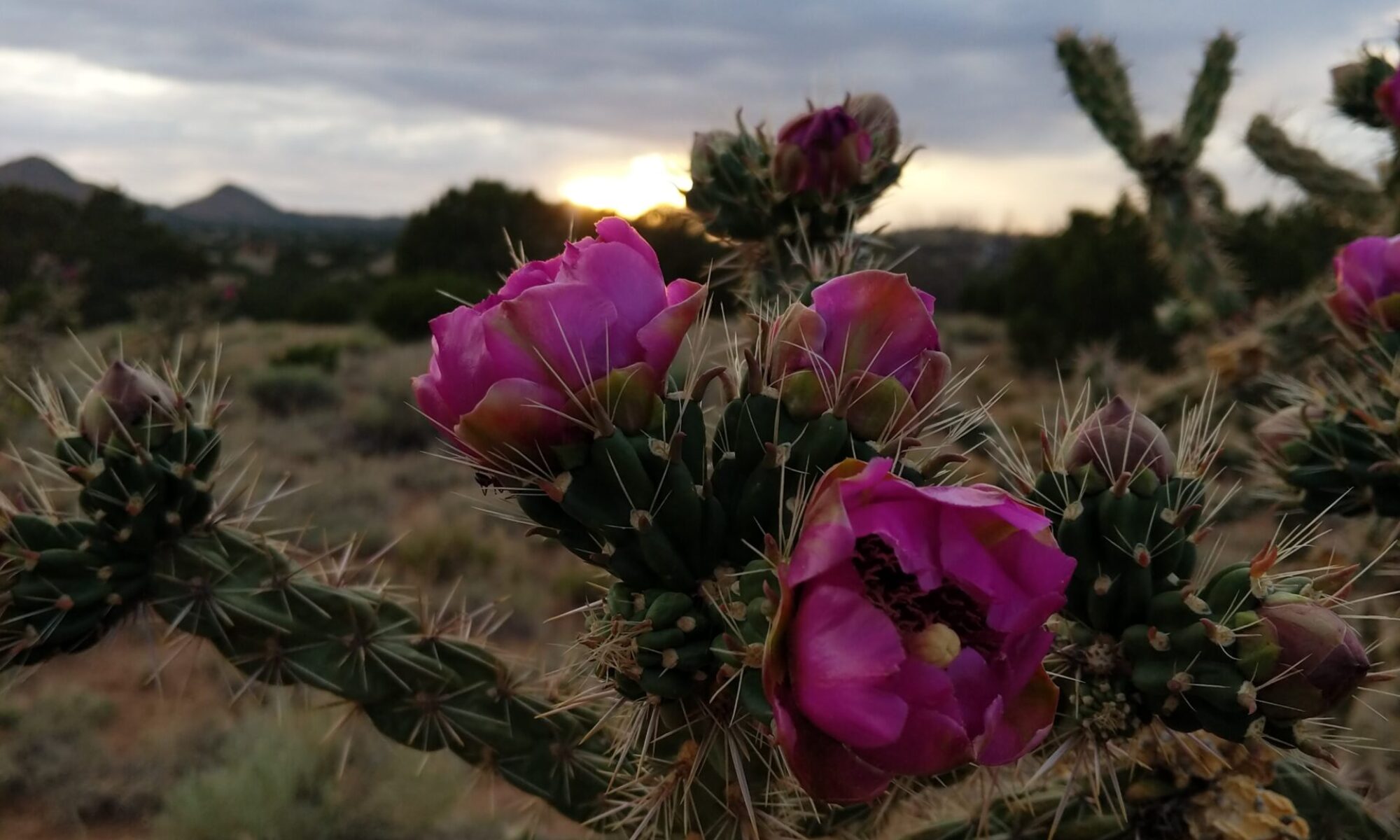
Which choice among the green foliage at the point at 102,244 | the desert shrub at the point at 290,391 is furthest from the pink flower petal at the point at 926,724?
the green foliage at the point at 102,244

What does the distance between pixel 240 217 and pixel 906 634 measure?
174 ft

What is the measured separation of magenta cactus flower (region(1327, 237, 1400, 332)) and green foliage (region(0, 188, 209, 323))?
20156 mm

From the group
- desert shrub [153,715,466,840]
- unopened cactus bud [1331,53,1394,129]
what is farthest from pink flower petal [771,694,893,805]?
unopened cactus bud [1331,53,1394,129]

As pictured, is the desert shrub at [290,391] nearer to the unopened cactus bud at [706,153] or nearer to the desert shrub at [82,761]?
the desert shrub at [82,761]

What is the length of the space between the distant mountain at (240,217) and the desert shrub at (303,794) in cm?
1390

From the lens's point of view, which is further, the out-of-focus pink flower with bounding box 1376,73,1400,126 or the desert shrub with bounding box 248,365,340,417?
the desert shrub with bounding box 248,365,340,417

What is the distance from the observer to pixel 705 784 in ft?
4.26

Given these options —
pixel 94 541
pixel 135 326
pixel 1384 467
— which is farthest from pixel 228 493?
pixel 135 326

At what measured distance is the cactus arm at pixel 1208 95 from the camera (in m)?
5.57

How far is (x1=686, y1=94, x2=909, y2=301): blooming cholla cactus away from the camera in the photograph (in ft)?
6.43

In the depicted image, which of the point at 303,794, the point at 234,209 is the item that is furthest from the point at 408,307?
the point at 234,209

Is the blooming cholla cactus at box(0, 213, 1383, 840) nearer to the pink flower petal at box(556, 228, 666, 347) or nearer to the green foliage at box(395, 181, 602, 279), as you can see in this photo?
the pink flower petal at box(556, 228, 666, 347)

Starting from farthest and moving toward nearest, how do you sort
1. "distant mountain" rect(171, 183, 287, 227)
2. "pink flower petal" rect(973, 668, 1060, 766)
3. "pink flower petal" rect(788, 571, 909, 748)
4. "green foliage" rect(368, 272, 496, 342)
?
"distant mountain" rect(171, 183, 287, 227) → "green foliage" rect(368, 272, 496, 342) → "pink flower petal" rect(973, 668, 1060, 766) → "pink flower petal" rect(788, 571, 909, 748)

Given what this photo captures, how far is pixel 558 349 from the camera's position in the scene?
1035mm
